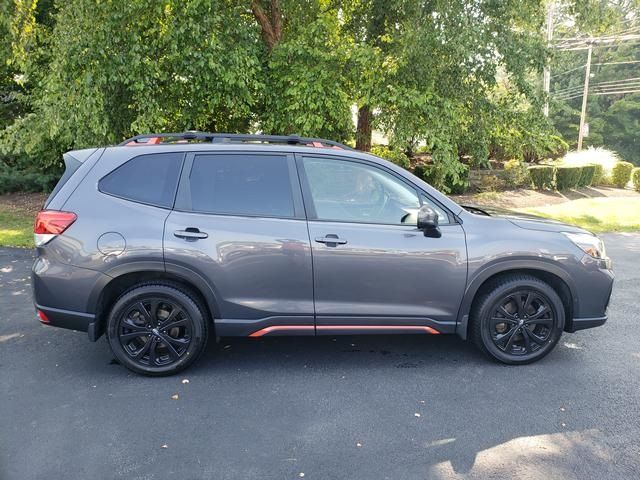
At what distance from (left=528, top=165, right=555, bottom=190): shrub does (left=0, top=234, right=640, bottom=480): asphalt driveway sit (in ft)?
45.9

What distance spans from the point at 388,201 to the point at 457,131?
226 inches

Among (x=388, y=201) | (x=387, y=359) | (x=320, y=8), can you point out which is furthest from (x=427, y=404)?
(x=320, y=8)

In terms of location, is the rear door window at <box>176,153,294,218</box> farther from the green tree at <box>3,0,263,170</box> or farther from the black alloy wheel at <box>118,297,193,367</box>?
the green tree at <box>3,0,263,170</box>

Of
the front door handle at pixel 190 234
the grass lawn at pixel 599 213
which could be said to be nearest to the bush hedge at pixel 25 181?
the front door handle at pixel 190 234

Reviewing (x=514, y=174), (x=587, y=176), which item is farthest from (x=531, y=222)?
(x=587, y=176)

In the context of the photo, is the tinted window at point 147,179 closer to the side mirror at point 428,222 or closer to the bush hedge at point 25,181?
the side mirror at point 428,222

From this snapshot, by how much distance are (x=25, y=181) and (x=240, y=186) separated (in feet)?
40.3

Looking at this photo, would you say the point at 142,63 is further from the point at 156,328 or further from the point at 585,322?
the point at 585,322

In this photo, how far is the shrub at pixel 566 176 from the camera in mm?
18000

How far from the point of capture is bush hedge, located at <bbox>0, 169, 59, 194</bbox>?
13.8m

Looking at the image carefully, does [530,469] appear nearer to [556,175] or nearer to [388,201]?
[388,201]

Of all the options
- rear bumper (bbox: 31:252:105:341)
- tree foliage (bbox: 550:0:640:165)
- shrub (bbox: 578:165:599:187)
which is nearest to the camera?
rear bumper (bbox: 31:252:105:341)

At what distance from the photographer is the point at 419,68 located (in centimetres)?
863

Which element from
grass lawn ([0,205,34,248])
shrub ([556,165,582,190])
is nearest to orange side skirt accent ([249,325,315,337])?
grass lawn ([0,205,34,248])
